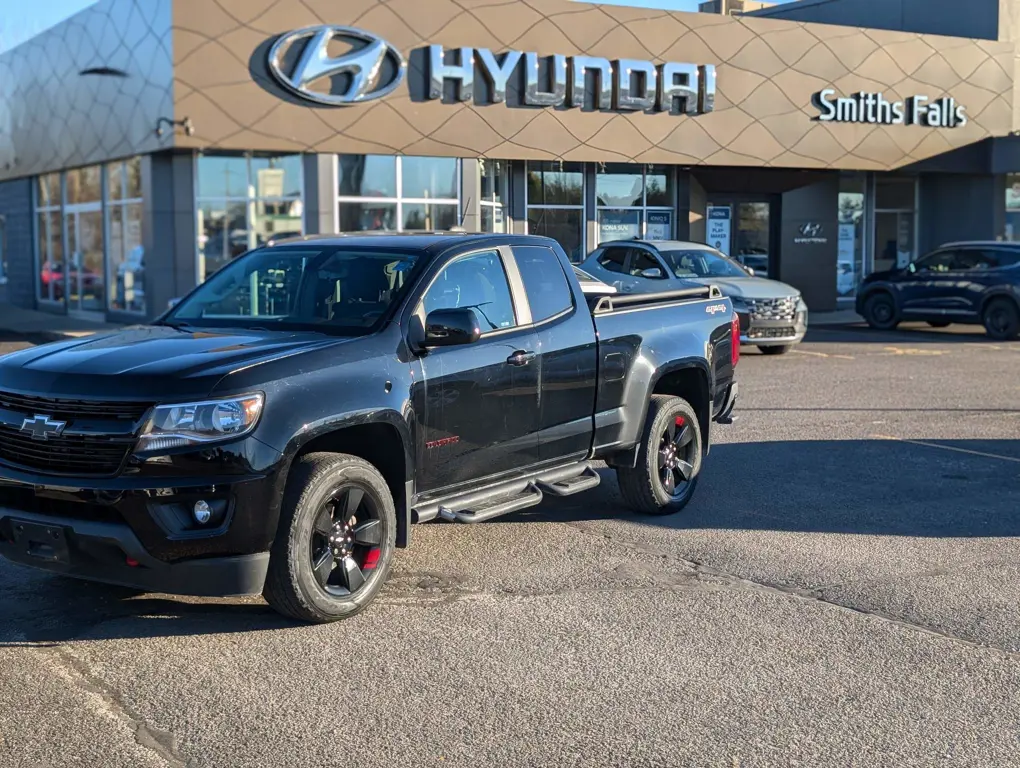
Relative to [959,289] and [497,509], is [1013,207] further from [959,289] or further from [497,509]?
[497,509]

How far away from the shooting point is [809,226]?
30109 mm

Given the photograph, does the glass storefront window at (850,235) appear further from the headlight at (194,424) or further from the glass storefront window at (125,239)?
the headlight at (194,424)

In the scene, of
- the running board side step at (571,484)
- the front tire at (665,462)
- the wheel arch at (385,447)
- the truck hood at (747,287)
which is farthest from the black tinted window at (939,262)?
the wheel arch at (385,447)

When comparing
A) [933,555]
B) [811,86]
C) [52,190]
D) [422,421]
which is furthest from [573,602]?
[52,190]

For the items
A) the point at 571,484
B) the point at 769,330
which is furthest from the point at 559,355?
the point at 769,330

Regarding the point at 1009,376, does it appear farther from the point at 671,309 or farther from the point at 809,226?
the point at 809,226

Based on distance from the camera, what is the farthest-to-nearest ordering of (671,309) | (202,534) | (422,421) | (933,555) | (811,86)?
1. (811,86)
2. (671,309)
3. (933,555)
4. (422,421)
5. (202,534)

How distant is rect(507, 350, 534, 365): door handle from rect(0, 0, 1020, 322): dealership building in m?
12.2

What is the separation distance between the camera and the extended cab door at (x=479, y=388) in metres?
6.35

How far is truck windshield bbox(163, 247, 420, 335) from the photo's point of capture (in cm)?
650

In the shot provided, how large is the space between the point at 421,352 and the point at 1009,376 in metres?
12.4

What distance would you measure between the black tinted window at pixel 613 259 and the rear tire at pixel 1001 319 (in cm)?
727

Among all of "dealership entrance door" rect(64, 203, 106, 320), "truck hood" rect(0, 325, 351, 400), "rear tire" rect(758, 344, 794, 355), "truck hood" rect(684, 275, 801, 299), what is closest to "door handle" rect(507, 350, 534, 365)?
"truck hood" rect(0, 325, 351, 400)

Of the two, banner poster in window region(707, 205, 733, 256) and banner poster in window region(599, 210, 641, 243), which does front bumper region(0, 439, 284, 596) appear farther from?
banner poster in window region(707, 205, 733, 256)
